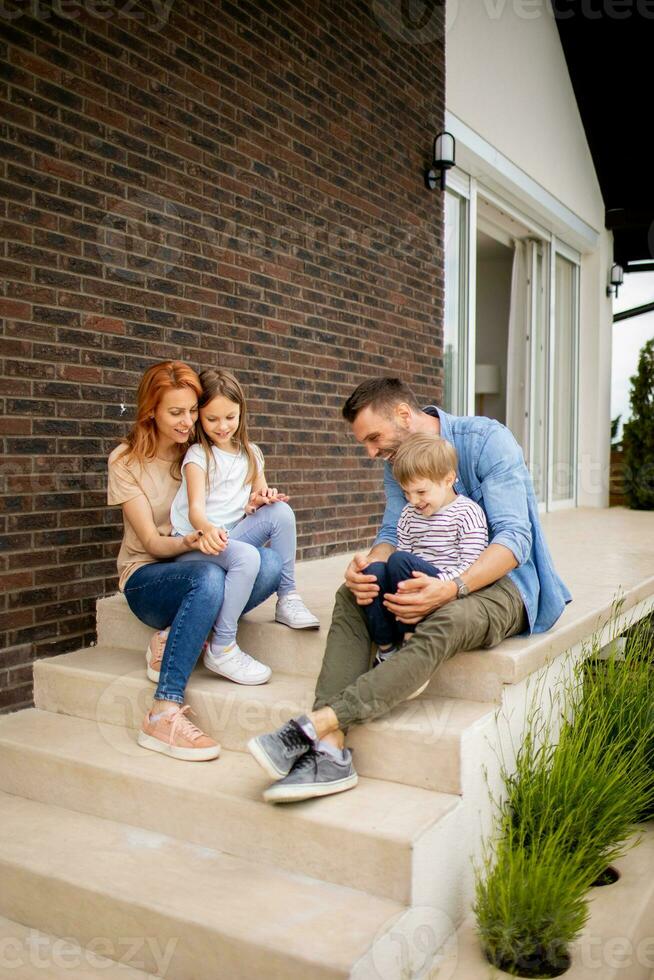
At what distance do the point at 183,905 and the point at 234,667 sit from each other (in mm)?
815

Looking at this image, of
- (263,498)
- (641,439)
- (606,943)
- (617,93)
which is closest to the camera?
(606,943)

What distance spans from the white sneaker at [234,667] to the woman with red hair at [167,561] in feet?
0.42

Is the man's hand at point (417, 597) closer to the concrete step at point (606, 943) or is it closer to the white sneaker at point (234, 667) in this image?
the white sneaker at point (234, 667)

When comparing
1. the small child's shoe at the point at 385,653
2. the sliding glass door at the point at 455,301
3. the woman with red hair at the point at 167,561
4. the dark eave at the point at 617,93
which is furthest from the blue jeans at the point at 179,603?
the dark eave at the point at 617,93

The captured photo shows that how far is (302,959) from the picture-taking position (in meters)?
1.76

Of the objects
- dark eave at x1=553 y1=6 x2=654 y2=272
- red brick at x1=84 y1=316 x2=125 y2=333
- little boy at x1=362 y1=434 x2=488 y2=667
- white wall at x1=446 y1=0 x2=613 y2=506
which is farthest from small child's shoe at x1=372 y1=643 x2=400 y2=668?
dark eave at x1=553 y1=6 x2=654 y2=272

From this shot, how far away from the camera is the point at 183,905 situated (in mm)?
1966

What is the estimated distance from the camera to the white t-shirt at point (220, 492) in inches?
113

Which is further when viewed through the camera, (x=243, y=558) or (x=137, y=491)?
(x=137, y=491)

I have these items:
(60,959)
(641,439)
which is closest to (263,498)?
(60,959)

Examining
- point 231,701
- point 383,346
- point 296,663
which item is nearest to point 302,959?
point 231,701

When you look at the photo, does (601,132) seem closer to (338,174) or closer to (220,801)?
(338,174)

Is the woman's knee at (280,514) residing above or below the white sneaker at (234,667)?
above

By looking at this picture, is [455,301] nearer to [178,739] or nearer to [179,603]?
[179,603]
